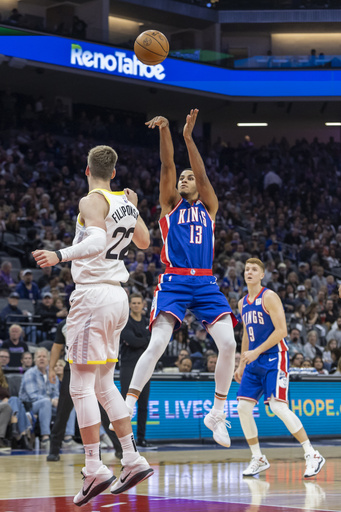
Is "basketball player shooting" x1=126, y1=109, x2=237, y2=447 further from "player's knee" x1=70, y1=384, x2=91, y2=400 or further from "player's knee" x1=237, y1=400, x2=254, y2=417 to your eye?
"player's knee" x1=237, y1=400, x2=254, y2=417

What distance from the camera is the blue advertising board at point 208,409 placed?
43.2 ft

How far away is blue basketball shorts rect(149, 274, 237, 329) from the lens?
7.22 metres

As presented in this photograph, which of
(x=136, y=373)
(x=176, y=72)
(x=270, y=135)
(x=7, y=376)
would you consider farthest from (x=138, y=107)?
(x=136, y=373)

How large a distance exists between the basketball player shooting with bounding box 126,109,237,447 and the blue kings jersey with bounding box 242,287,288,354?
7.45ft

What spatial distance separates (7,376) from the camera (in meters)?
12.9

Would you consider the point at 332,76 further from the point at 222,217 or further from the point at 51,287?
the point at 51,287

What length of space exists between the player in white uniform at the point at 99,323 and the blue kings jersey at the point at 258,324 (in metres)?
3.59

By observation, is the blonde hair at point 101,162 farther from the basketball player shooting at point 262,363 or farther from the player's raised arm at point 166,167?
the basketball player shooting at point 262,363

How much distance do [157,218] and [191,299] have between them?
1646 cm

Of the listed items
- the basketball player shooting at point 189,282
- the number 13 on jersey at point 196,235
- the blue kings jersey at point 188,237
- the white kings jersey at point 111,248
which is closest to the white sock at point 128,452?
the basketball player shooting at point 189,282

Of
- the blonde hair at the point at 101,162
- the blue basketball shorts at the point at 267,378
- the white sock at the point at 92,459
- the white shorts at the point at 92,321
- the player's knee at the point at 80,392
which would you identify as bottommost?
the white sock at the point at 92,459

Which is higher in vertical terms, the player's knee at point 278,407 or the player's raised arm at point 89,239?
the player's raised arm at point 89,239

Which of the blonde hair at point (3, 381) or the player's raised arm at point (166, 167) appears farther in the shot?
the blonde hair at point (3, 381)

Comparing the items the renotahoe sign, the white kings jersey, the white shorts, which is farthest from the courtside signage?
the white shorts
